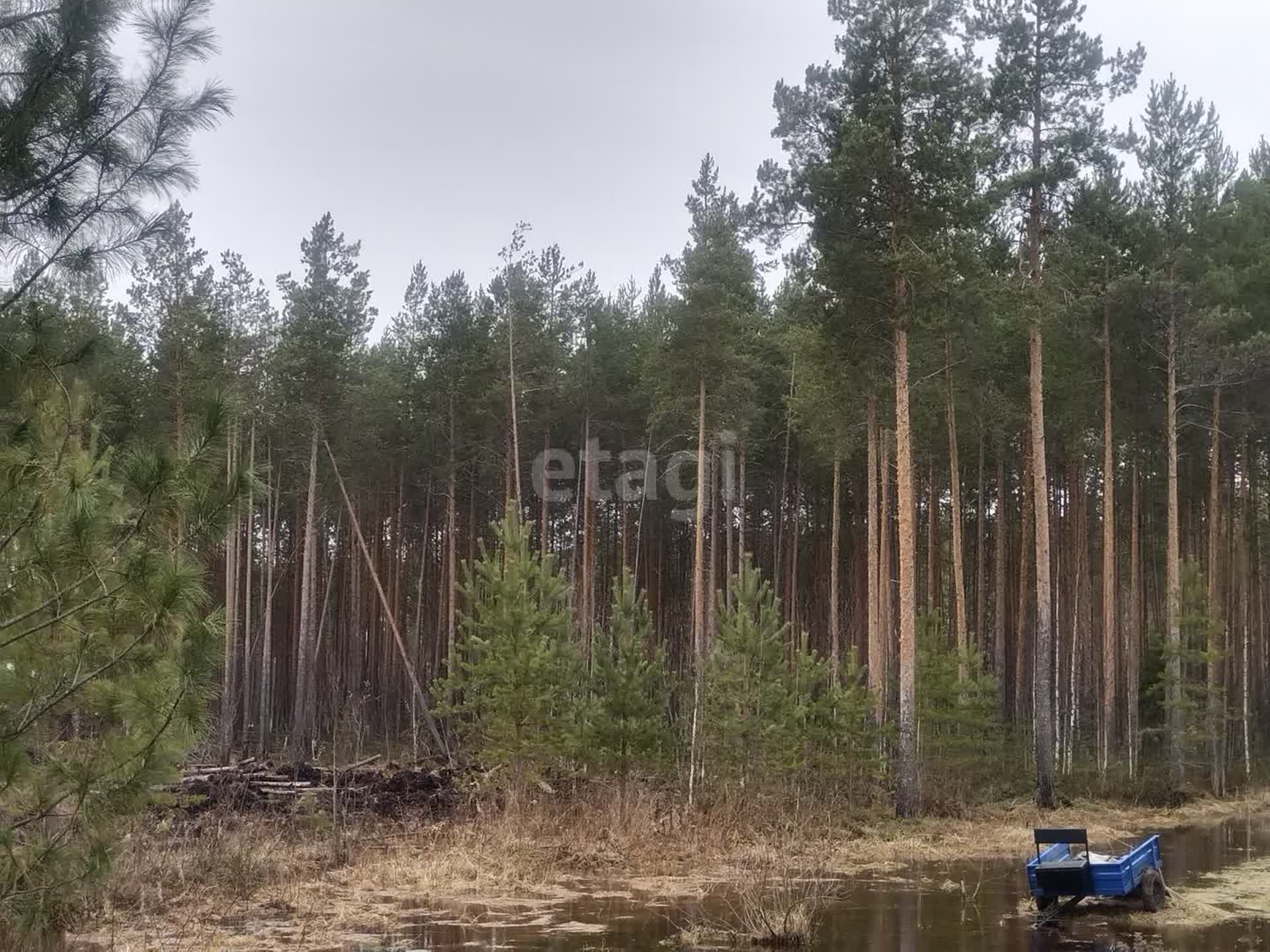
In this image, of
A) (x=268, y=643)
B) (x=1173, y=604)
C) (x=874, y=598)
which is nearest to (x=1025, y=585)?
(x=1173, y=604)

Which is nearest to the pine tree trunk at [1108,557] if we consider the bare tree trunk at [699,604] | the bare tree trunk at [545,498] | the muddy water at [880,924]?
the bare tree trunk at [699,604]

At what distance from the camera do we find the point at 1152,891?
11.6 metres

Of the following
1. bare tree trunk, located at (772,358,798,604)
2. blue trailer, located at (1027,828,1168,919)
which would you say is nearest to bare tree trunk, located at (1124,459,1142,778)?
bare tree trunk, located at (772,358,798,604)

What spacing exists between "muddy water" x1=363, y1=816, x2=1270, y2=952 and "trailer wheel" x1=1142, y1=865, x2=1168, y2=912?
22 cm

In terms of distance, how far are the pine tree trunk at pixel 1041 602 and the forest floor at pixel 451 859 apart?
1.70 metres

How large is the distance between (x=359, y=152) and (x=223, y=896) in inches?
1881

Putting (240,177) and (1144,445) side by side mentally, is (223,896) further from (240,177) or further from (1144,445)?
(240,177)

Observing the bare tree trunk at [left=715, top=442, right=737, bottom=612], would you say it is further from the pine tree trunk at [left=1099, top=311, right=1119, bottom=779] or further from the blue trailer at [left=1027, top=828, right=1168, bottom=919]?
the blue trailer at [left=1027, top=828, right=1168, bottom=919]

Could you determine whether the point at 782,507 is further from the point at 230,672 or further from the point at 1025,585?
the point at 230,672

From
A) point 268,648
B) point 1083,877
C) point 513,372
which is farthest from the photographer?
point 268,648

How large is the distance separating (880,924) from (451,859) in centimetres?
569

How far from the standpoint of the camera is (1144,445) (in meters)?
32.2

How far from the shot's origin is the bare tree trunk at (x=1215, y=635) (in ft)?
84.3

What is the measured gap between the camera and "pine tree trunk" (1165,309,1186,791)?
25203 millimetres
